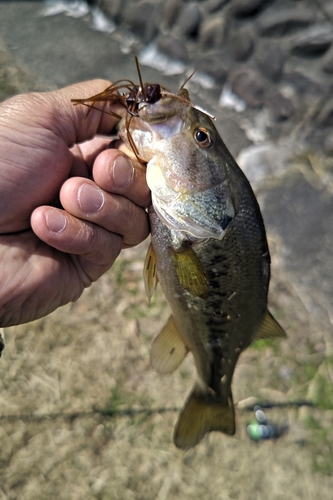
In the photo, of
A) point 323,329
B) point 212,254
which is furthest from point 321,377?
point 212,254

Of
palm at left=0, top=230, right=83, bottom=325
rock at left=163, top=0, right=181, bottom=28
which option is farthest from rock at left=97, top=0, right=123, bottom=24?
palm at left=0, top=230, right=83, bottom=325

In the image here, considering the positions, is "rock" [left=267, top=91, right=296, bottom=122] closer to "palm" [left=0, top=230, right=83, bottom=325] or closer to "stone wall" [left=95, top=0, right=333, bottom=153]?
"stone wall" [left=95, top=0, right=333, bottom=153]

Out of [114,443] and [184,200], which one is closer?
[184,200]

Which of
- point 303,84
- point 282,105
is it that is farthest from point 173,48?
point 303,84

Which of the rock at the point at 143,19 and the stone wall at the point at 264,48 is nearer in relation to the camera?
the stone wall at the point at 264,48

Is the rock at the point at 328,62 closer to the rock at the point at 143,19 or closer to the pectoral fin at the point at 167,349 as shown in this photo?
the rock at the point at 143,19

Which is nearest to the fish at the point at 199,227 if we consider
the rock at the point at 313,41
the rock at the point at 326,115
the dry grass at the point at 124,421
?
the dry grass at the point at 124,421

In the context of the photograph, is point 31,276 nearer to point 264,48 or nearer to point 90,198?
point 90,198

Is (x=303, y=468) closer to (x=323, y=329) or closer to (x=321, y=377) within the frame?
(x=321, y=377)
